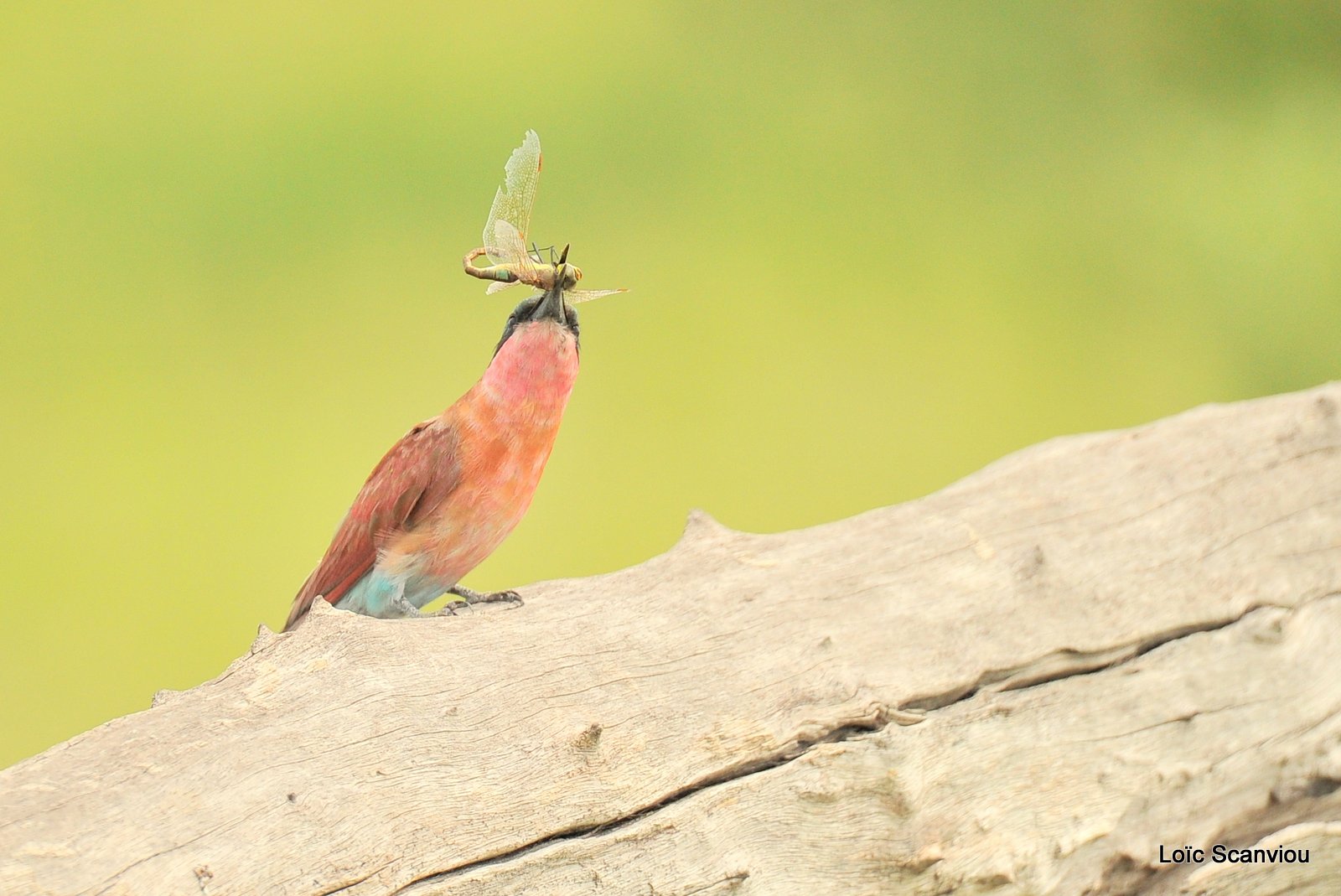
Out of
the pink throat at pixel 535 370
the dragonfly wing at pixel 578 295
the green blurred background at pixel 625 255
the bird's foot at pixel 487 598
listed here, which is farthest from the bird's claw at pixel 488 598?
the green blurred background at pixel 625 255

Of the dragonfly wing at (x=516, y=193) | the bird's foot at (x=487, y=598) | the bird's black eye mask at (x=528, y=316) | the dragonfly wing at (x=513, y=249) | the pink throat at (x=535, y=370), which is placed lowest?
the bird's foot at (x=487, y=598)

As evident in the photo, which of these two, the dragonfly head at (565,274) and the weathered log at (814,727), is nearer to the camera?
the weathered log at (814,727)

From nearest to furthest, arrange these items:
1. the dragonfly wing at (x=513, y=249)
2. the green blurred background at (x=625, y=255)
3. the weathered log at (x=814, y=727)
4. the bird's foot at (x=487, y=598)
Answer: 1. the weathered log at (x=814, y=727)
2. the dragonfly wing at (x=513, y=249)
3. the bird's foot at (x=487, y=598)
4. the green blurred background at (x=625, y=255)

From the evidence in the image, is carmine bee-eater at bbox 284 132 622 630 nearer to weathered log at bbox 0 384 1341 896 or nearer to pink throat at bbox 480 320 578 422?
pink throat at bbox 480 320 578 422

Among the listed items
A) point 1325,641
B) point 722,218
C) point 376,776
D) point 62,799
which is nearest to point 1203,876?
point 1325,641

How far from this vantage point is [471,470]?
154 centimetres

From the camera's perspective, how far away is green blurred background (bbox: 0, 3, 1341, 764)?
2395 millimetres

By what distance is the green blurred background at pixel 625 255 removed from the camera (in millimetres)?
2395

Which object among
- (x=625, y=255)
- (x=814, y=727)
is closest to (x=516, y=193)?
(x=814, y=727)

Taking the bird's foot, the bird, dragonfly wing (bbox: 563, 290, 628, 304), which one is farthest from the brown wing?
dragonfly wing (bbox: 563, 290, 628, 304)

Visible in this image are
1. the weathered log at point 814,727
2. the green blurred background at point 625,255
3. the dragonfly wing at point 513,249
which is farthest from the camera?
the green blurred background at point 625,255

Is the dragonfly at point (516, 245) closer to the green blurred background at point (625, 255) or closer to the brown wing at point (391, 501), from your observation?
the brown wing at point (391, 501)

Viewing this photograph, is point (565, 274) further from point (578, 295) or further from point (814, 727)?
point (814, 727)

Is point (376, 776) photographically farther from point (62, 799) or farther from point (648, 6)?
point (648, 6)
